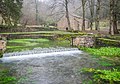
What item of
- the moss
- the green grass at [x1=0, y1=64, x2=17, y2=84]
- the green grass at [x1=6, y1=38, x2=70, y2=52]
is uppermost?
the moss

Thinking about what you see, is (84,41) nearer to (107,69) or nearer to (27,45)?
(27,45)

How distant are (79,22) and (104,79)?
4226 cm

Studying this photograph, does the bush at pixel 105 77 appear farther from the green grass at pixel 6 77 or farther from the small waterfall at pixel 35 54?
the small waterfall at pixel 35 54

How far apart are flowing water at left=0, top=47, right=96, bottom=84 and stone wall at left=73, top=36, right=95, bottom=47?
2.31 meters

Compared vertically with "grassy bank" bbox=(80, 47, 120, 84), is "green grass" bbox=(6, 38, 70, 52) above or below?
above

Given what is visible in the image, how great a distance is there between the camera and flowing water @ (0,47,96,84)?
399 inches

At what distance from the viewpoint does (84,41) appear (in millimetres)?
20406

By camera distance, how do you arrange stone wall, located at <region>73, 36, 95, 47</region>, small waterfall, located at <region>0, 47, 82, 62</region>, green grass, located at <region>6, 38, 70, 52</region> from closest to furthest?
small waterfall, located at <region>0, 47, 82, 62</region>, green grass, located at <region>6, 38, 70, 52</region>, stone wall, located at <region>73, 36, 95, 47</region>

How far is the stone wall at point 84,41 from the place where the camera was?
20453 millimetres

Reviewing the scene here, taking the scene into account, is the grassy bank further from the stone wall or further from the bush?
the stone wall

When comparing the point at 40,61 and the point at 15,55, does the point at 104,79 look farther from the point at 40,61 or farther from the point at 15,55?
the point at 15,55

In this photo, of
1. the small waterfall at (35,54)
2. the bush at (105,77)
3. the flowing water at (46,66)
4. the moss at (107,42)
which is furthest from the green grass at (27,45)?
the bush at (105,77)

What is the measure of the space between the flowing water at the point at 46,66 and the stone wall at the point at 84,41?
2313 millimetres

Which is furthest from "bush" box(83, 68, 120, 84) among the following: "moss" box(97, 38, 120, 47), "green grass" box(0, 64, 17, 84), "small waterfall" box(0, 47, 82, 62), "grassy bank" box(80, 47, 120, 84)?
"moss" box(97, 38, 120, 47)
